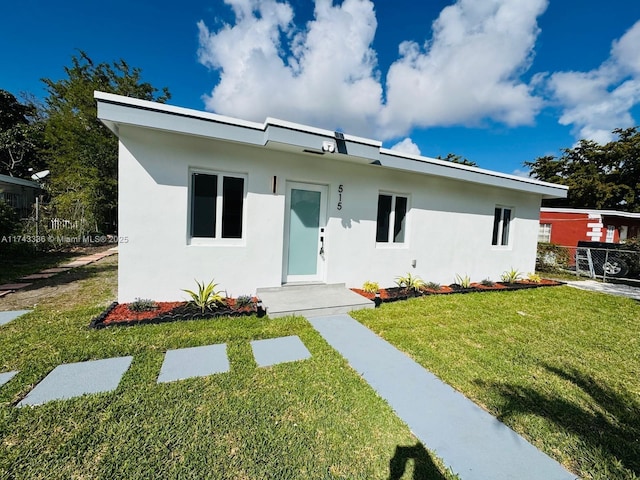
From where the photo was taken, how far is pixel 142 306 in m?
4.74

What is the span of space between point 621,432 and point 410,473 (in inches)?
86.6

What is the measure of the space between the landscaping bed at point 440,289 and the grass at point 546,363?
12.0 inches

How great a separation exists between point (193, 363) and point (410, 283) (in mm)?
5576

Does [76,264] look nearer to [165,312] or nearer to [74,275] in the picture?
[74,275]

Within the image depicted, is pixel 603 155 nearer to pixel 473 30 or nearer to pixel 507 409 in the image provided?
pixel 473 30

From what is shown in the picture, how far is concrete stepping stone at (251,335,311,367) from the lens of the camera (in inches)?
137

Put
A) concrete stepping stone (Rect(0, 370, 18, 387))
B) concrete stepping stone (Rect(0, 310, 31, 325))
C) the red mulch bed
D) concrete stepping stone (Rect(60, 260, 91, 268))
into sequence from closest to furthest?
concrete stepping stone (Rect(0, 370, 18, 387)) < concrete stepping stone (Rect(0, 310, 31, 325)) < the red mulch bed < concrete stepping stone (Rect(60, 260, 91, 268))

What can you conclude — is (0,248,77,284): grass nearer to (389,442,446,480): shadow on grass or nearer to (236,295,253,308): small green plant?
(236,295,253,308): small green plant

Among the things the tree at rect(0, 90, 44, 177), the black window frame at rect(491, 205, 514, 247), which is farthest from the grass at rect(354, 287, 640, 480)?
the tree at rect(0, 90, 44, 177)

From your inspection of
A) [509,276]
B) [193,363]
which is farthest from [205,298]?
[509,276]

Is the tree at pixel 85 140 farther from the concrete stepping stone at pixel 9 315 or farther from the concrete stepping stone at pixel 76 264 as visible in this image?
the concrete stepping stone at pixel 9 315

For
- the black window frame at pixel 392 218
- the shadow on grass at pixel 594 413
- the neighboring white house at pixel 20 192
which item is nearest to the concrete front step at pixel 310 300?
the black window frame at pixel 392 218

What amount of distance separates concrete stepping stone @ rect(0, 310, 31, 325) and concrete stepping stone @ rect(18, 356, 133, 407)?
2305 mm

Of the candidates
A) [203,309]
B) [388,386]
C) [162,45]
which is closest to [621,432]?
[388,386]
